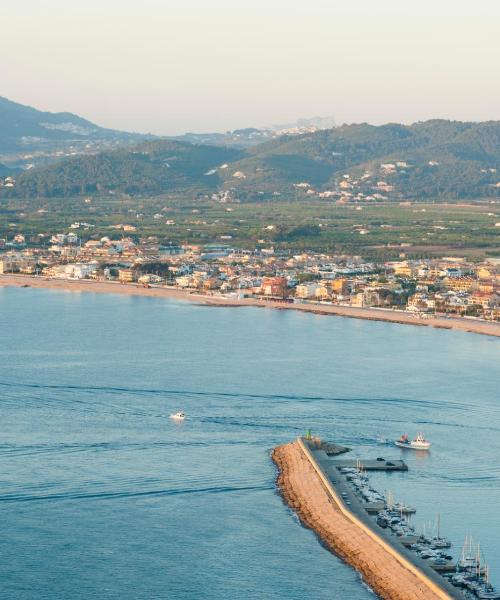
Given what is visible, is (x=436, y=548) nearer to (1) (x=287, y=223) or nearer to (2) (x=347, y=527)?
(2) (x=347, y=527)

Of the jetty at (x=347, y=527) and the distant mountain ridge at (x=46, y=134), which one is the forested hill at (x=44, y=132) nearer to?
the distant mountain ridge at (x=46, y=134)

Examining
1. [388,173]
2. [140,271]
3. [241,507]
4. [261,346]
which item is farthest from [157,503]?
[388,173]

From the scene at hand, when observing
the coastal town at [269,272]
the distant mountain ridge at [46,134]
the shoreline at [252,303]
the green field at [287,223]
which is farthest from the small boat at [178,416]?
the distant mountain ridge at [46,134]

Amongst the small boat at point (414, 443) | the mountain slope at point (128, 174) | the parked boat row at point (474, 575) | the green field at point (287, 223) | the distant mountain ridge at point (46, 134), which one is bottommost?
the parked boat row at point (474, 575)

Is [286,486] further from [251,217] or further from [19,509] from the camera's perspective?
[251,217]

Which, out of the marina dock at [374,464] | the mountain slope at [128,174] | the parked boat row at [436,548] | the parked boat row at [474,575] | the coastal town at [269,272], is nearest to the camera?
the parked boat row at [474,575]

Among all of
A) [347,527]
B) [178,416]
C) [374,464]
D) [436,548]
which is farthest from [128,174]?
[436,548]

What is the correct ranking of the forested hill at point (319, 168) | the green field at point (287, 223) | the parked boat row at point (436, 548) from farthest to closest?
the forested hill at point (319, 168) → the green field at point (287, 223) → the parked boat row at point (436, 548)
